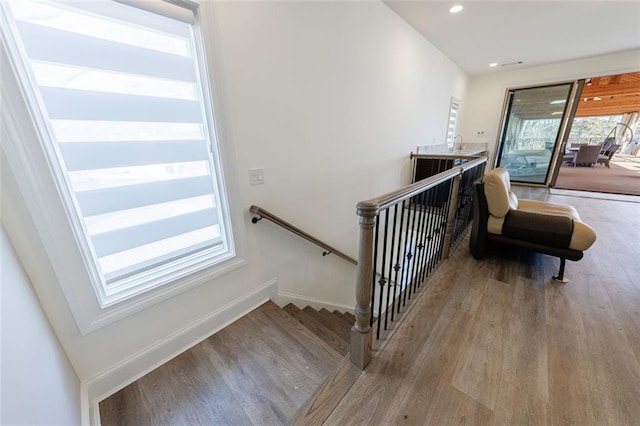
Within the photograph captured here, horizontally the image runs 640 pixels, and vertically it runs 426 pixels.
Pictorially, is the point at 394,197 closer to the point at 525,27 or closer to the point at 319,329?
the point at 319,329

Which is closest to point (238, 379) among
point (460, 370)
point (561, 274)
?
point (460, 370)

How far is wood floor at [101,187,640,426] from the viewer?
3.60 ft

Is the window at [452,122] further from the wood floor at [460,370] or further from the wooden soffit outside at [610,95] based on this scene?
the wood floor at [460,370]

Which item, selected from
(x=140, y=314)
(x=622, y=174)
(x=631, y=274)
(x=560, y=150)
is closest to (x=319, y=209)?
(x=140, y=314)

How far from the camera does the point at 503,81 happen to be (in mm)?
5582

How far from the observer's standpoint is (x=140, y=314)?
55.0 inches

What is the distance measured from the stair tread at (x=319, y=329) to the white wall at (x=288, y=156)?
18cm

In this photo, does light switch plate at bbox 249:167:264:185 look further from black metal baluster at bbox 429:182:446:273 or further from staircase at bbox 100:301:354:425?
black metal baluster at bbox 429:182:446:273

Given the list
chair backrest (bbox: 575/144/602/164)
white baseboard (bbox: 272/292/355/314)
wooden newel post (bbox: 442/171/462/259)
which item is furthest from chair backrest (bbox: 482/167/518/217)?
chair backrest (bbox: 575/144/602/164)

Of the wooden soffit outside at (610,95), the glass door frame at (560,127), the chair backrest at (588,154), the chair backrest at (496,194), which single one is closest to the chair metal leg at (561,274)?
the chair backrest at (496,194)

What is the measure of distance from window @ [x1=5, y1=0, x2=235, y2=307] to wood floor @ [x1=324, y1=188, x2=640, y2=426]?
1.36 metres

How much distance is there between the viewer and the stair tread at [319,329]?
177cm

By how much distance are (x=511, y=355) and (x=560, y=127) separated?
6.12 meters

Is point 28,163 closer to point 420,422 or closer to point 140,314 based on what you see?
point 140,314
